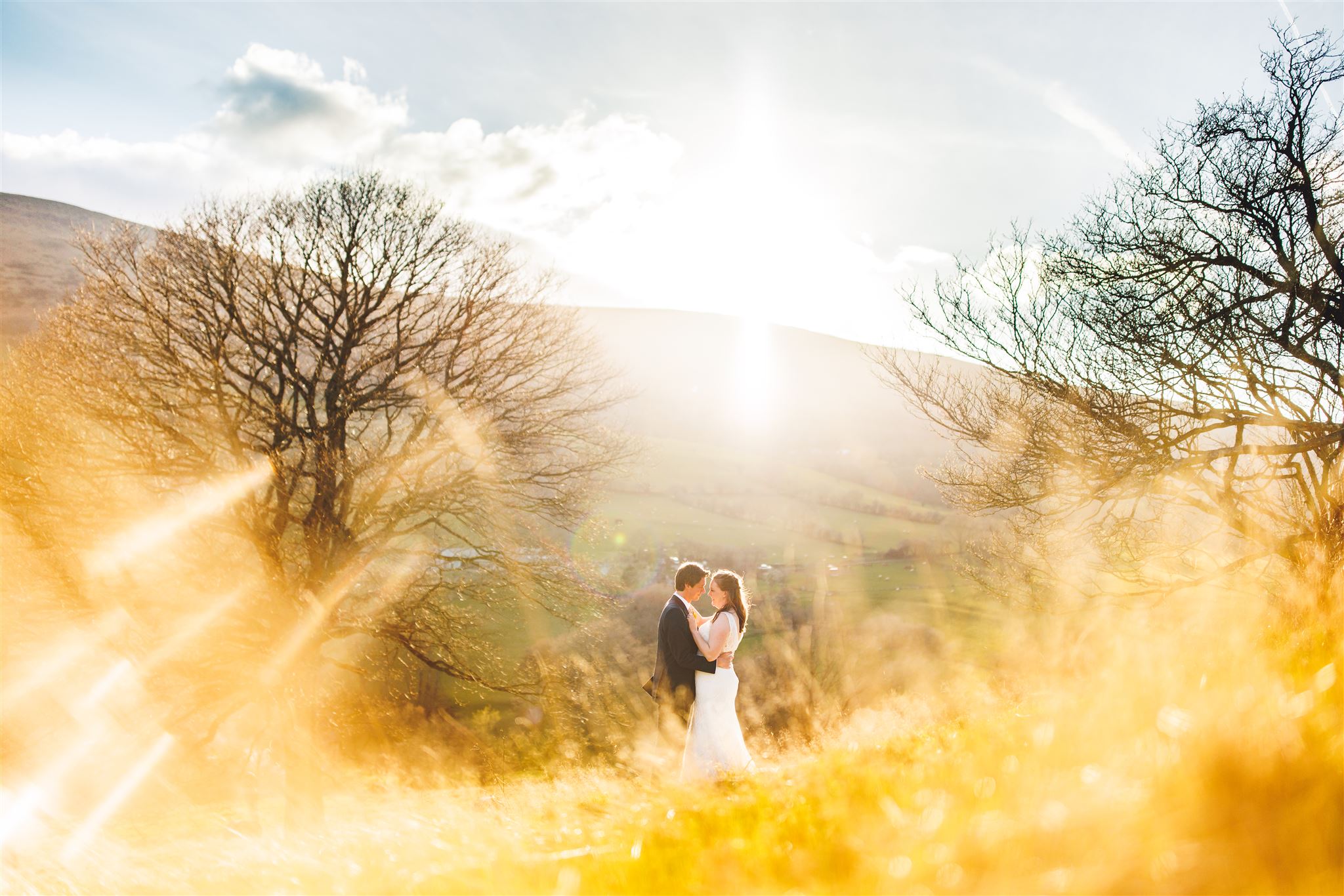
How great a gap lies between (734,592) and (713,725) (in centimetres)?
163

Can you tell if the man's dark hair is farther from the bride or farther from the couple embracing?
the bride

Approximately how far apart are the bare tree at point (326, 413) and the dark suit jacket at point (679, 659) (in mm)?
6533

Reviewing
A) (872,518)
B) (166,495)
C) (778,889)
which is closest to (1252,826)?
(778,889)

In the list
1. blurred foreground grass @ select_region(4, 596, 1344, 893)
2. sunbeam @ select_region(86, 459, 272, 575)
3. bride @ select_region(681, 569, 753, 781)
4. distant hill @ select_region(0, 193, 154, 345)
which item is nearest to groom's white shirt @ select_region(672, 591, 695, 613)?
bride @ select_region(681, 569, 753, 781)

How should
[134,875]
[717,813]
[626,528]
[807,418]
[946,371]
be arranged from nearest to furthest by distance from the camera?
[717,813] < [134,875] < [946,371] < [626,528] < [807,418]

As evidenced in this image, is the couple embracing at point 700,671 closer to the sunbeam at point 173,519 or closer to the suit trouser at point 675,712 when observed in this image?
the suit trouser at point 675,712

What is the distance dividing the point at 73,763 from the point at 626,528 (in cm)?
5356

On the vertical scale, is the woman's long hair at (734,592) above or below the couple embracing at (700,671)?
above

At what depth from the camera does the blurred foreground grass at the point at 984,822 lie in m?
2.09

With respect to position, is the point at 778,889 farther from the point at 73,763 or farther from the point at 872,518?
the point at 872,518

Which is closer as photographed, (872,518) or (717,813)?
(717,813)

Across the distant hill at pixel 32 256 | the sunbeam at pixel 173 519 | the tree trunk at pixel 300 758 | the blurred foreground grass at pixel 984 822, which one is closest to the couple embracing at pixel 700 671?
the blurred foreground grass at pixel 984 822

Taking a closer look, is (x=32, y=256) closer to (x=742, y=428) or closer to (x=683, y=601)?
(x=742, y=428)

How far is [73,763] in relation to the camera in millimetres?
16500
